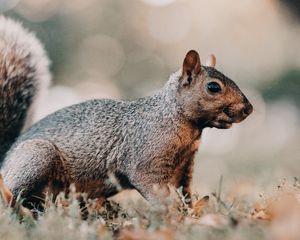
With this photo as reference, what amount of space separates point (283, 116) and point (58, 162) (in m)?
4.24

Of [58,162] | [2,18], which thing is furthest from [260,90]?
[58,162]

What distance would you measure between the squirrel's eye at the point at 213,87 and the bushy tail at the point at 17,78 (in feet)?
3.59

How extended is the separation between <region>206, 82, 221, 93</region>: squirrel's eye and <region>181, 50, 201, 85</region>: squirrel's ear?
110 mm

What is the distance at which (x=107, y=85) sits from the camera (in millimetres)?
8406

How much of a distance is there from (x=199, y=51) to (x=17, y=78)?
4.07m

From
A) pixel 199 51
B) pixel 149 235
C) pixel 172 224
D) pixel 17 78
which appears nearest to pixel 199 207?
pixel 172 224

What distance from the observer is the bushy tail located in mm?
3430

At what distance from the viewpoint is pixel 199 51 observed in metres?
7.31

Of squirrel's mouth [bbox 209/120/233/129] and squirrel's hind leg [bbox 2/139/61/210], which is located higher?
squirrel's mouth [bbox 209/120/233/129]

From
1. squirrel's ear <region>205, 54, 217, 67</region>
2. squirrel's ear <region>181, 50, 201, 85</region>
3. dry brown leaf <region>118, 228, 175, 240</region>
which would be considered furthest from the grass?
squirrel's ear <region>205, 54, 217, 67</region>

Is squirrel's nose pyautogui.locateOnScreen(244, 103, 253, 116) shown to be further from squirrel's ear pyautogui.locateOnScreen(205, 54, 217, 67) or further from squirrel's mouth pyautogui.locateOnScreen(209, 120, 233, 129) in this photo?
squirrel's ear pyautogui.locateOnScreen(205, 54, 217, 67)

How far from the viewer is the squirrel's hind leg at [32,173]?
2.90 metres

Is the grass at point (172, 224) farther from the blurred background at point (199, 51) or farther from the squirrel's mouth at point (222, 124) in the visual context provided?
the blurred background at point (199, 51)

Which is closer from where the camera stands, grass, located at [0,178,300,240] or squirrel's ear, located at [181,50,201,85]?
grass, located at [0,178,300,240]
